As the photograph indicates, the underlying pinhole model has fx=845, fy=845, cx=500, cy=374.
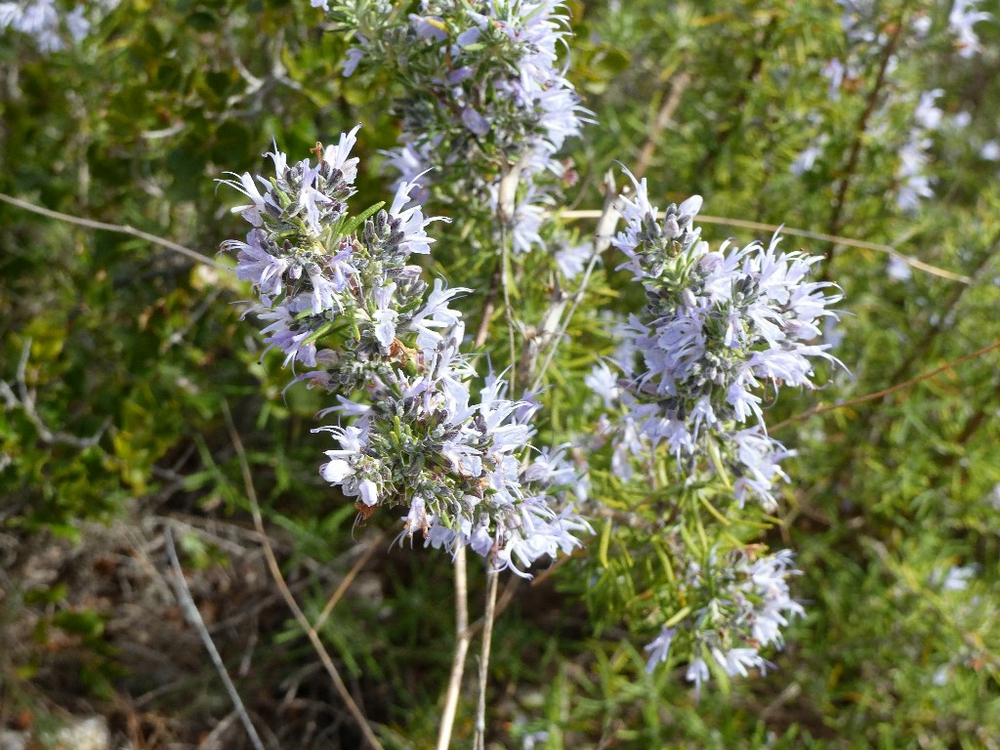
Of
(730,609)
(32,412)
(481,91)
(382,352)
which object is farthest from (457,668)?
(32,412)

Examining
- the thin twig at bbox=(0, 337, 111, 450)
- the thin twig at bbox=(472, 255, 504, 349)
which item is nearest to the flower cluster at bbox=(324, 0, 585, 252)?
the thin twig at bbox=(472, 255, 504, 349)

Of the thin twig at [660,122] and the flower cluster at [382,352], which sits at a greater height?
the thin twig at [660,122]

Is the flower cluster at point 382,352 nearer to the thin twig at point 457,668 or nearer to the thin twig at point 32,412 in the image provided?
the thin twig at point 457,668

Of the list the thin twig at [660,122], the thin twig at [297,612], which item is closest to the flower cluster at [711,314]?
the thin twig at [297,612]

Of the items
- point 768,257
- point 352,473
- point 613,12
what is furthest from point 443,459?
point 613,12

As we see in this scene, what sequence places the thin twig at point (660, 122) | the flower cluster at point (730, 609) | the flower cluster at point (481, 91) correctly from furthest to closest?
A: the thin twig at point (660, 122) → the flower cluster at point (730, 609) → the flower cluster at point (481, 91)

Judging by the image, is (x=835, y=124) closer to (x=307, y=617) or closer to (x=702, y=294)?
(x=702, y=294)
